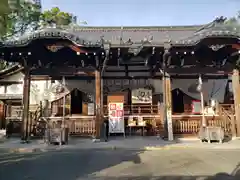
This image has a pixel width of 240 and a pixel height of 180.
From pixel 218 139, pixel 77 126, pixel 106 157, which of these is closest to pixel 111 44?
pixel 77 126

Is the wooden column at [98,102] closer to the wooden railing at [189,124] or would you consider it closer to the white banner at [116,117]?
the white banner at [116,117]

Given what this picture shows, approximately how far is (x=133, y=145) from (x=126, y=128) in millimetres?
4419

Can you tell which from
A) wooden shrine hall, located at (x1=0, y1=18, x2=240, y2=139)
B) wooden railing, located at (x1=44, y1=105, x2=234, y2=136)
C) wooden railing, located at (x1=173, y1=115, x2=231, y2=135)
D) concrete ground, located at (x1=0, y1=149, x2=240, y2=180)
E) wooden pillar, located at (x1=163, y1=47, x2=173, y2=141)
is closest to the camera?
concrete ground, located at (x1=0, y1=149, x2=240, y2=180)

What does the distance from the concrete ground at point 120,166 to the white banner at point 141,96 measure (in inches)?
277

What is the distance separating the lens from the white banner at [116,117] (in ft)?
45.0

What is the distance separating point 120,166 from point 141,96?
9270 mm

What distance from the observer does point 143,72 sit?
16.3 meters

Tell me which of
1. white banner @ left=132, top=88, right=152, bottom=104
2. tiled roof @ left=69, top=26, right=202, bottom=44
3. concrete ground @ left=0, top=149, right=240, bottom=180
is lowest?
concrete ground @ left=0, top=149, right=240, bottom=180

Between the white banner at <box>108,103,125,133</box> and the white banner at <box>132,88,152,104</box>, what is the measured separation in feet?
8.40

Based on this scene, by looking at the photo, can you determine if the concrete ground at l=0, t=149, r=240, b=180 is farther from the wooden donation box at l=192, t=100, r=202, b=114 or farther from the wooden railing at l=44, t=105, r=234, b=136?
the wooden donation box at l=192, t=100, r=202, b=114

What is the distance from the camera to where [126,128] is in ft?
51.3

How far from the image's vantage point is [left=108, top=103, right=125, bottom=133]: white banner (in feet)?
45.0

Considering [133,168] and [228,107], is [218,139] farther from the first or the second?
[133,168]

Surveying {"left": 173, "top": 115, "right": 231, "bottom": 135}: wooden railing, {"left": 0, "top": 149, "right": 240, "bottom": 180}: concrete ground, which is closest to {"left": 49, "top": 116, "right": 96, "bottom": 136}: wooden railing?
{"left": 0, "top": 149, "right": 240, "bottom": 180}: concrete ground
